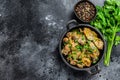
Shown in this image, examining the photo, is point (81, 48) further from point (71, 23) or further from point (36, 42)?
point (36, 42)

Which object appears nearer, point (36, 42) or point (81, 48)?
point (81, 48)

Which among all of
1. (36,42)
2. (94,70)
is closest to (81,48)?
(94,70)

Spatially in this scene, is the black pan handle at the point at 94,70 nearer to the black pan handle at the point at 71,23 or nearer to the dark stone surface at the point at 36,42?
the dark stone surface at the point at 36,42

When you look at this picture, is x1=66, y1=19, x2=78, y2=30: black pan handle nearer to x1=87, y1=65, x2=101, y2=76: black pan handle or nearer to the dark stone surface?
the dark stone surface

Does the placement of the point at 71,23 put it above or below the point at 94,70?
above

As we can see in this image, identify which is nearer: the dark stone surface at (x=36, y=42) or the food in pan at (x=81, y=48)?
the food in pan at (x=81, y=48)

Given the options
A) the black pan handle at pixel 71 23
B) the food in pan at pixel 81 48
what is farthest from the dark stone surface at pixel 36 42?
the food in pan at pixel 81 48

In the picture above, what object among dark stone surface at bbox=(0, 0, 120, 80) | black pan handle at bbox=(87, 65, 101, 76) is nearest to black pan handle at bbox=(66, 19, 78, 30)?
dark stone surface at bbox=(0, 0, 120, 80)
